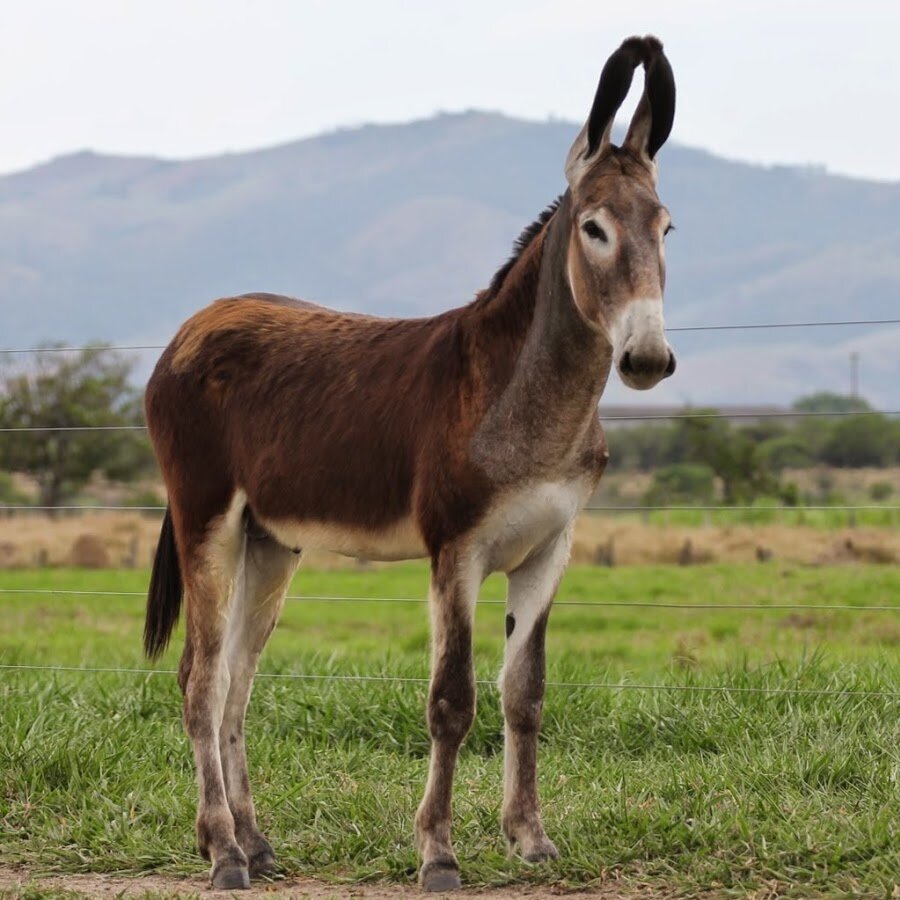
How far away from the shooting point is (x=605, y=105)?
15.5 feet

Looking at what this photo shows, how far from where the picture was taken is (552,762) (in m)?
6.43

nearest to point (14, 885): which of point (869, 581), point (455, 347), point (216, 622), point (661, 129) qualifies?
point (216, 622)

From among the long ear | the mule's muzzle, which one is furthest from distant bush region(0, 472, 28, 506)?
the mule's muzzle

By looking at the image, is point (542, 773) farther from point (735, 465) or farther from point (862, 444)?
point (862, 444)

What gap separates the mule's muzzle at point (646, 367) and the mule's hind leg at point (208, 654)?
1.93 meters

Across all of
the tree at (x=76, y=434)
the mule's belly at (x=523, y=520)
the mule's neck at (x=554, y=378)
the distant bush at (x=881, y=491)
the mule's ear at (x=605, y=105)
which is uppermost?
the mule's ear at (x=605, y=105)

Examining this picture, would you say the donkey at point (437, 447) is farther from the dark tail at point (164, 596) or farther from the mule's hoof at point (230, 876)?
the dark tail at point (164, 596)

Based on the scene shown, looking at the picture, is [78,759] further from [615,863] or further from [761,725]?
[761,725]

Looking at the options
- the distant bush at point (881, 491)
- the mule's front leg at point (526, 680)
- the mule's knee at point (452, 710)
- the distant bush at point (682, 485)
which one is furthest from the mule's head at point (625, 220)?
the distant bush at point (881, 491)

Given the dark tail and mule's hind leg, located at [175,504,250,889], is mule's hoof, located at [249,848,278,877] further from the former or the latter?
A: the dark tail

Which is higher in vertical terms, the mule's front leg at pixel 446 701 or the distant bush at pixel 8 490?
the mule's front leg at pixel 446 701

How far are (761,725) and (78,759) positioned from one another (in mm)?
2903

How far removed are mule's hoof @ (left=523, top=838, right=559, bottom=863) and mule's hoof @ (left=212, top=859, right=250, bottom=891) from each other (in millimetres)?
974

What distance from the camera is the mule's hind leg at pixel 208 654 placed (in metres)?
5.37
